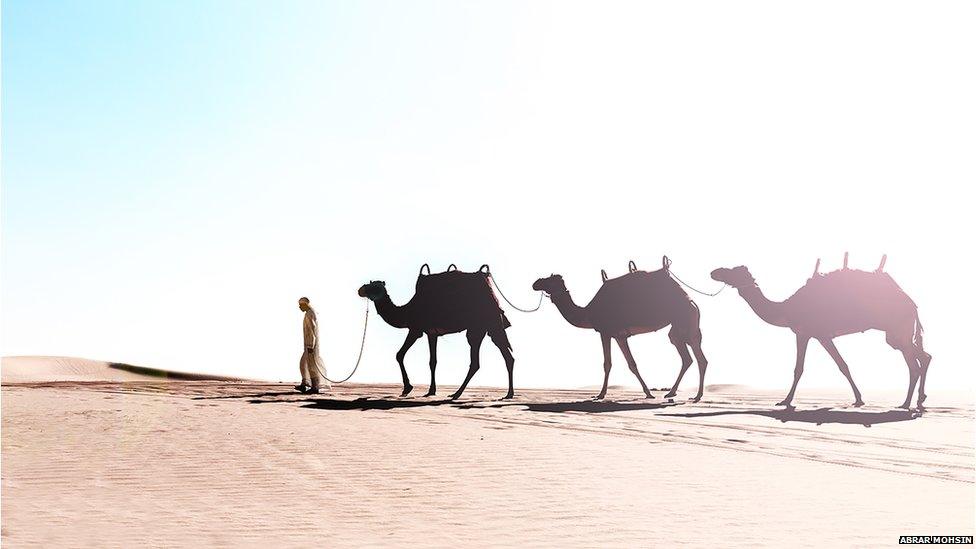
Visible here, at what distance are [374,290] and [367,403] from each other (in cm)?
361

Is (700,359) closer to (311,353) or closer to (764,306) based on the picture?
(764,306)

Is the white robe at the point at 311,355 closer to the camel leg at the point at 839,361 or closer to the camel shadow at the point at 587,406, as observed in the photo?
the camel shadow at the point at 587,406

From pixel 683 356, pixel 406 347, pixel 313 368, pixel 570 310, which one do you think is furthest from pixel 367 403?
pixel 683 356

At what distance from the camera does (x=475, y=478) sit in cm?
780

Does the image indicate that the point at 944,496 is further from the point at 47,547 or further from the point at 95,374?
the point at 95,374

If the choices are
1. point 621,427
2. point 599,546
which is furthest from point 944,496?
point 621,427

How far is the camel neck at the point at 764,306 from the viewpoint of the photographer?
16594 mm

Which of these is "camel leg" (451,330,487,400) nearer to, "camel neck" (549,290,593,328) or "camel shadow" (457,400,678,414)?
"camel shadow" (457,400,678,414)

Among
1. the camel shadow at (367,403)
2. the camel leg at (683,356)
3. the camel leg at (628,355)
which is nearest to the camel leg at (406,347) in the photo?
the camel shadow at (367,403)

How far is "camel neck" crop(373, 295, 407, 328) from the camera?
18031 mm

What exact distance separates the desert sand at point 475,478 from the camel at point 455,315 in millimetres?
4164

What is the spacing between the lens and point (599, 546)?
5.50m

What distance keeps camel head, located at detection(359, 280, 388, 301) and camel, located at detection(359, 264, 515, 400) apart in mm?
756

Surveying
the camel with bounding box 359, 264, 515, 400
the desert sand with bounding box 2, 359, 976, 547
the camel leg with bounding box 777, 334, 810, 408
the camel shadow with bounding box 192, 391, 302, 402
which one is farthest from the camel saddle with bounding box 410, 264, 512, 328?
the camel leg with bounding box 777, 334, 810, 408
